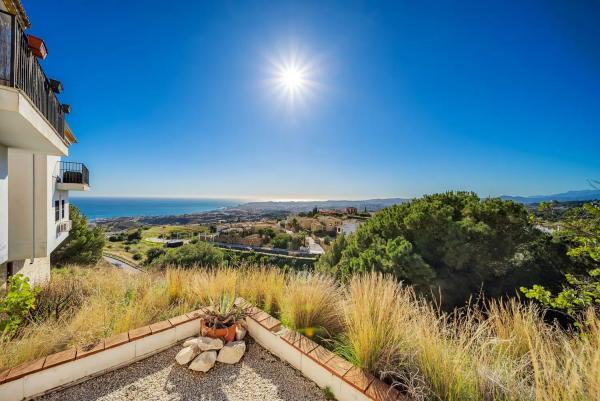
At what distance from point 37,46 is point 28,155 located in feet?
8.69

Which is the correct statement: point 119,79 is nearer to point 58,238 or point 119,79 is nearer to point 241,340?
point 58,238

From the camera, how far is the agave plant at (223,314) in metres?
2.97

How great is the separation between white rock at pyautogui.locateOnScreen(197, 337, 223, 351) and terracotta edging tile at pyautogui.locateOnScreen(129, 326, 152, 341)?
0.60 meters

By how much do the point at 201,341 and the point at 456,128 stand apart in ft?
51.3

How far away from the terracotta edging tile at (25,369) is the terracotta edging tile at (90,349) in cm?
25

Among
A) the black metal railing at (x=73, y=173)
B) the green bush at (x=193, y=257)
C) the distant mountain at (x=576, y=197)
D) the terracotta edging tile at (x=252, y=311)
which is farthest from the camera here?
the green bush at (x=193, y=257)

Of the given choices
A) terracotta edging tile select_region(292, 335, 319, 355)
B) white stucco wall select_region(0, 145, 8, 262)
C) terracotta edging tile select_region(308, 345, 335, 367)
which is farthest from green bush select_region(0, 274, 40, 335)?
terracotta edging tile select_region(308, 345, 335, 367)

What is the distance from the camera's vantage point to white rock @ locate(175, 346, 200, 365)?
259 cm

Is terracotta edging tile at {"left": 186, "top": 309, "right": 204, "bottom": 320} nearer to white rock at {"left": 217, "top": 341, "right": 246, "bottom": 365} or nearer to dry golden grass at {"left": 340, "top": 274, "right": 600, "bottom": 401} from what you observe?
white rock at {"left": 217, "top": 341, "right": 246, "bottom": 365}

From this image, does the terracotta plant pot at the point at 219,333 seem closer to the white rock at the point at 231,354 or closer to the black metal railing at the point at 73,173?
the white rock at the point at 231,354

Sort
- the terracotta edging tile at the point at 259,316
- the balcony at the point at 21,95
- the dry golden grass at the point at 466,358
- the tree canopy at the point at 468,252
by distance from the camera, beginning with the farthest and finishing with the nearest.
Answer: the tree canopy at the point at 468,252 < the terracotta edging tile at the point at 259,316 < the balcony at the point at 21,95 < the dry golden grass at the point at 466,358

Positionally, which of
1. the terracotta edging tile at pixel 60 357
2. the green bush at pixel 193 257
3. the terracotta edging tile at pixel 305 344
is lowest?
the green bush at pixel 193 257

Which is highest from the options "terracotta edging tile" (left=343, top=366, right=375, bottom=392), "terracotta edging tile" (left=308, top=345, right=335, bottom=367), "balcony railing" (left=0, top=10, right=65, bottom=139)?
"balcony railing" (left=0, top=10, right=65, bottom=139)

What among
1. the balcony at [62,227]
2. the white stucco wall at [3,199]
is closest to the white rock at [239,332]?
the white stucco wall at [3,199]
